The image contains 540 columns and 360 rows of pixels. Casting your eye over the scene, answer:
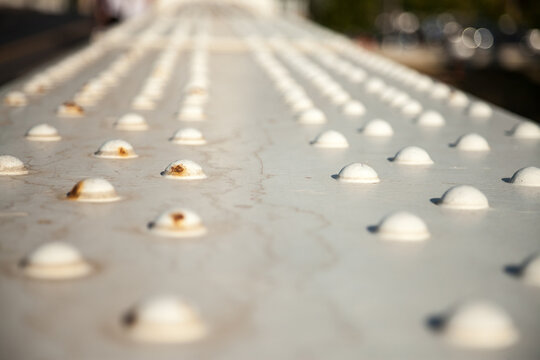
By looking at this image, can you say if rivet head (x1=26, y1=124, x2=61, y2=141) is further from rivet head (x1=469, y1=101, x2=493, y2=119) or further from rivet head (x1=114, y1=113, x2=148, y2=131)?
rivet head (x1=469, y1=101, x2=493, y2=119)

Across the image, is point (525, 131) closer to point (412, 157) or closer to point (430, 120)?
point (430, 120)

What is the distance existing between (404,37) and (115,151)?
40.1 metres

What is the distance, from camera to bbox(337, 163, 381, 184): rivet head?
4062mm

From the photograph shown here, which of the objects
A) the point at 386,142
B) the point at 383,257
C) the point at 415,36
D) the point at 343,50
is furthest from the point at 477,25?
the point at 383,257

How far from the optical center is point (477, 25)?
4575 centimetres

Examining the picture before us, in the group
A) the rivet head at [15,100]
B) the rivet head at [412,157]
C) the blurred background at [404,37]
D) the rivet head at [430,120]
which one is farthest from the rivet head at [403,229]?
the blurred background at [404,37]

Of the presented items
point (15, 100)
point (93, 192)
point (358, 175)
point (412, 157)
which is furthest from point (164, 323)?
point (15, 100)

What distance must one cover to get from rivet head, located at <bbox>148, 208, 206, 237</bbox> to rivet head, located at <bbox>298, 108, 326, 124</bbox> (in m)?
3.43

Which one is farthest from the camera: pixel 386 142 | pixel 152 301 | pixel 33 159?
pixel 386 142

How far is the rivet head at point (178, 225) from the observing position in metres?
2.93

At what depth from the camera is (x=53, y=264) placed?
8.02ft

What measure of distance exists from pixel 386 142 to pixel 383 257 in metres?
2.79

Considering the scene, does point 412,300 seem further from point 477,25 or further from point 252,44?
point 477,25

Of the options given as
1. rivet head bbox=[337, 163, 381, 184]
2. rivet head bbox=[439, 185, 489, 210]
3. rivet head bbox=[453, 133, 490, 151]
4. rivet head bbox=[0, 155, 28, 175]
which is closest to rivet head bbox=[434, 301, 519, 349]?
rivet head bbox=[439, 185, 489, 210]
